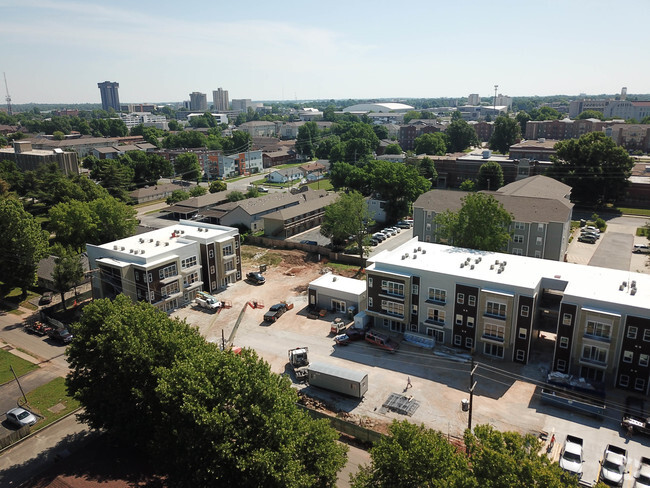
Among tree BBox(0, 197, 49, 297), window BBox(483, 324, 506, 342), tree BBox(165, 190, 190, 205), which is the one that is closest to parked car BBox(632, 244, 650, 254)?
window BBox(483, 324, 506, 342)

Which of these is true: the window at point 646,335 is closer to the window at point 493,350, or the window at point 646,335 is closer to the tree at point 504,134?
the window at point 493,350

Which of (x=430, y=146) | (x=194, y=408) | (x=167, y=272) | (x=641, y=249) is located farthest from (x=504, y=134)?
(x=194, y=408)

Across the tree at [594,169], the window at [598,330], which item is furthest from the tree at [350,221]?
the tree at [594,169]

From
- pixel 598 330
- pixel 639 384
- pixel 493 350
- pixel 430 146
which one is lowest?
pixel 493 350

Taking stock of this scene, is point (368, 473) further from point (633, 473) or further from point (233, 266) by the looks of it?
point (233, 266)

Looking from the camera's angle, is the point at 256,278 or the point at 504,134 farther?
the point at 504,134

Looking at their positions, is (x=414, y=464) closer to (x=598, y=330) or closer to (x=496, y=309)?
(x=496, y=309)

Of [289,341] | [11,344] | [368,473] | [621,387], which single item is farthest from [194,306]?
[621,387]
